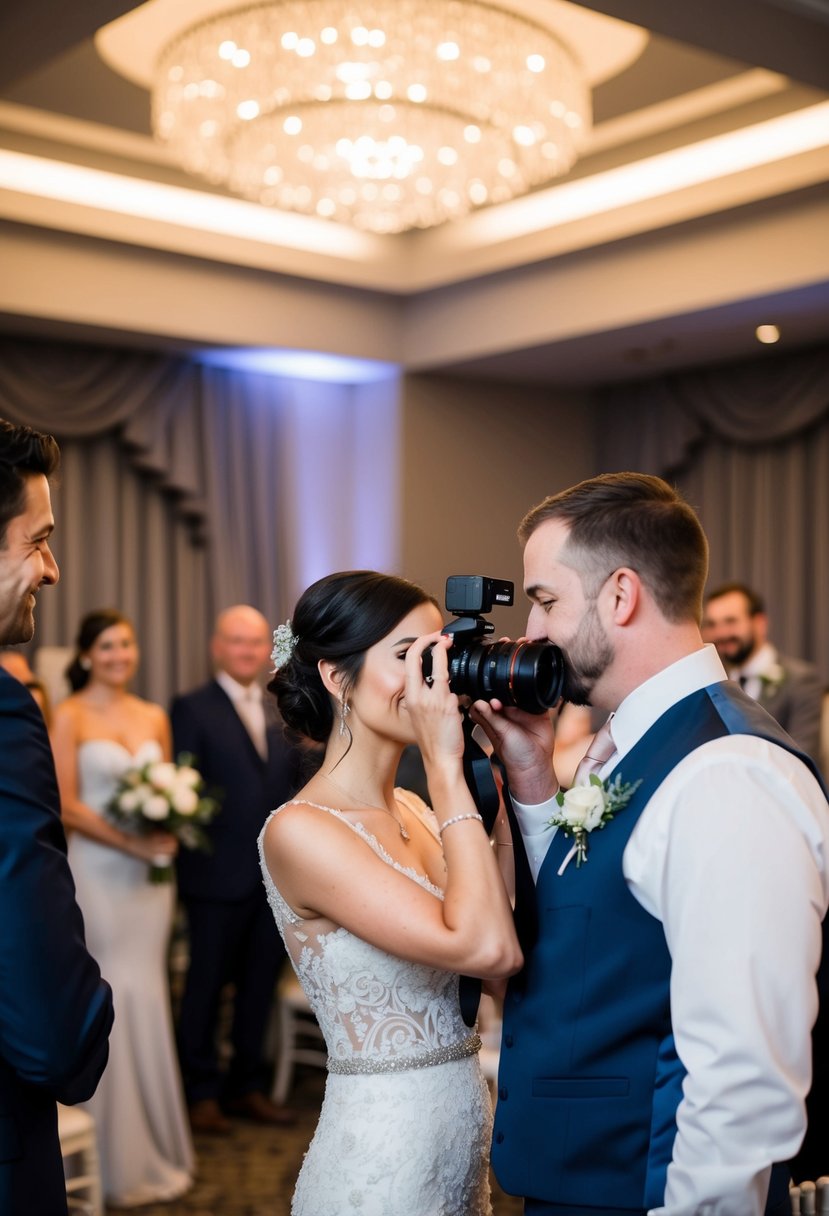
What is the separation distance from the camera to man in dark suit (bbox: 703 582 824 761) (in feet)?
16.7

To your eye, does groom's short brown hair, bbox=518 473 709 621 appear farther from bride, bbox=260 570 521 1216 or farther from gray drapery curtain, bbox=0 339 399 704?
gray drapery curtain, bbox=0 339 399 704

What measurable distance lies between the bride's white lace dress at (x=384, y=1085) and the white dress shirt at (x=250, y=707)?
3181 mm

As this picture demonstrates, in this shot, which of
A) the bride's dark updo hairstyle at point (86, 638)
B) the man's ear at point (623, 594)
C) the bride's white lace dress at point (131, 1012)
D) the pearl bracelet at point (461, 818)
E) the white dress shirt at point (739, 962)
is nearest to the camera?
the white dress shirt at point (739, 962)

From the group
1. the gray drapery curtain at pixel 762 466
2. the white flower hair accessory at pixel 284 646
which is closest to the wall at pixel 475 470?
the gray drapery curtain at pixel 762 466

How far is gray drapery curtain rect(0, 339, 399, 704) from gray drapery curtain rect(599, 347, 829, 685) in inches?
59.2

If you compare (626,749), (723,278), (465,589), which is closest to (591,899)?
(626,749)

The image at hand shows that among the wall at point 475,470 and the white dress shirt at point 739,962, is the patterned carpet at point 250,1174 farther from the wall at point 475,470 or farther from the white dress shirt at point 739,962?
the white dress shirt at point 739,962

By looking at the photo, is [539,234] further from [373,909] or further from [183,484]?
[373,909]

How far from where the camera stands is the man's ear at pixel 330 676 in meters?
2.08

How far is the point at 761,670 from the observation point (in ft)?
16.7

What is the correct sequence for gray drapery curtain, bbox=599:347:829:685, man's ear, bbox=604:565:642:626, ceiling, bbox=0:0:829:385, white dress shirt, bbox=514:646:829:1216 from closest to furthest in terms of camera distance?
white dress shirt, bbox=514:646:829:1216, man's ear, bbox=604:565:642:626, ceiling, bbox=0:0:829:385, gray drapery curtain, bbox=599:347:829:685

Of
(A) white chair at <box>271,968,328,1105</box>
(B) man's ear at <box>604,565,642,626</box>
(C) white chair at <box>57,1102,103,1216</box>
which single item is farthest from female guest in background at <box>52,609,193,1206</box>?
(B) man's ear at <box>604,565,642,626</box>

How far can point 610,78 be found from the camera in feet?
15.0

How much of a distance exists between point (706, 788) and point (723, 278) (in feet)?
13.0
